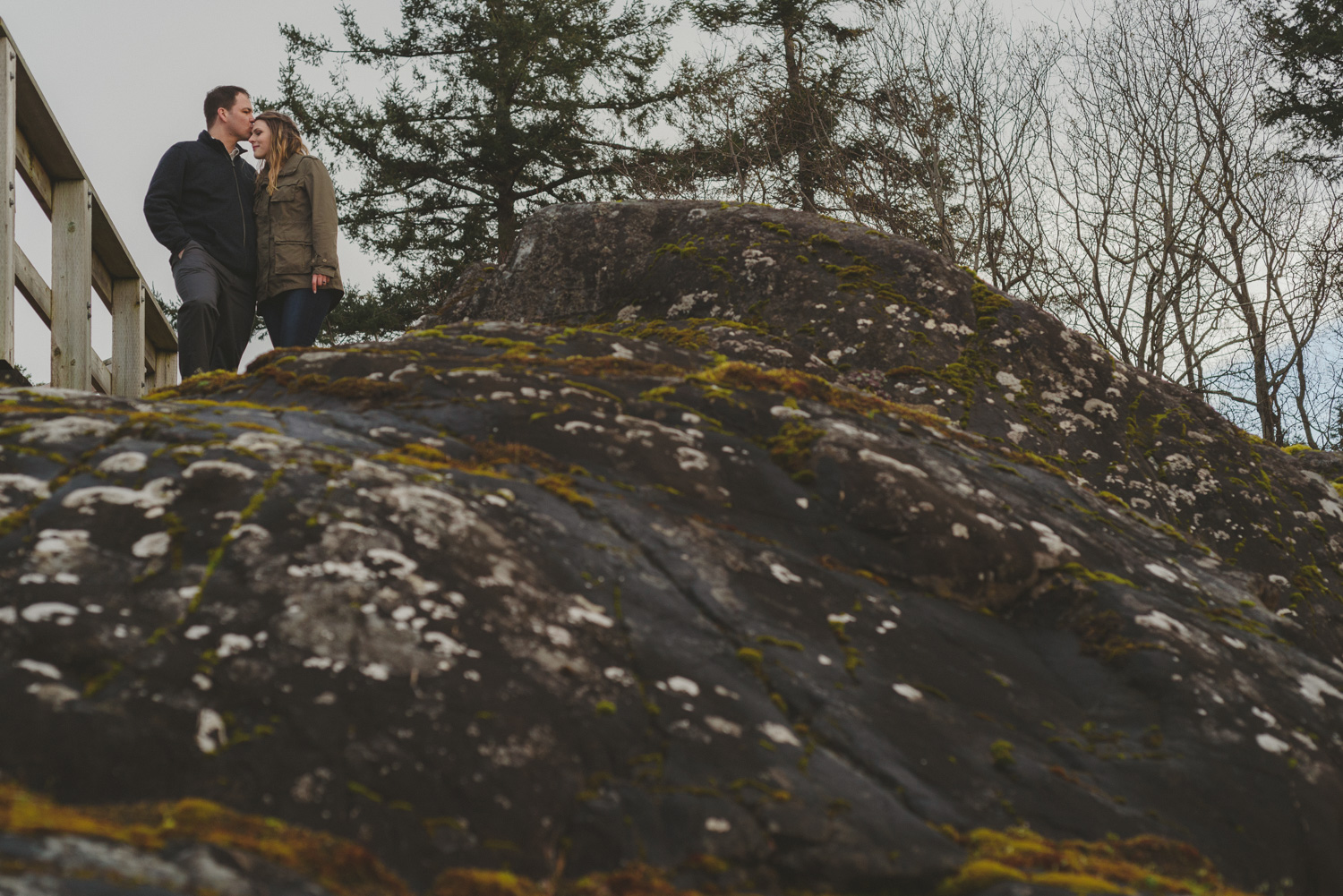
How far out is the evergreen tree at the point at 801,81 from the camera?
19.9 meters

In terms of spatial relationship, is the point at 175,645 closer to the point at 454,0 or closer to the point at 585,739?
the point at 585,739

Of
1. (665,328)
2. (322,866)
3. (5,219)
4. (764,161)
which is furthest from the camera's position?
(764,161)

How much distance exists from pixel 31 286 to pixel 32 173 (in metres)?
0.78

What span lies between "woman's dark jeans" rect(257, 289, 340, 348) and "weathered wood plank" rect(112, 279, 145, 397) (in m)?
1.77

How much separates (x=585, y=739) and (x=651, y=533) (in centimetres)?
110

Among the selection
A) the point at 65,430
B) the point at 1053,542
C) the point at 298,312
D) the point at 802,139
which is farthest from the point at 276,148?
the point at 802,139

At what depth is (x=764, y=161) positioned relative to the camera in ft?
66.0

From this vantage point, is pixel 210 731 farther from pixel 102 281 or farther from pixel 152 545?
pixel 102 281

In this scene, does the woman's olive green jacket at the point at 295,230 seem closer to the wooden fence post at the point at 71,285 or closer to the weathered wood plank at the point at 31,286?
the wooden fence post at the point at 71,285

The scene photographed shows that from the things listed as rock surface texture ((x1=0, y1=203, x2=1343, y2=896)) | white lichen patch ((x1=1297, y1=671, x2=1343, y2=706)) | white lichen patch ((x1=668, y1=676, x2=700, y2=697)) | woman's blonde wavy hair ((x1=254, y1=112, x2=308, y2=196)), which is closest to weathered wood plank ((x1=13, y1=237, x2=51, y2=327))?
woman's blonde wavy hair ((x1=254, y1=112, x2=308, y2=196))

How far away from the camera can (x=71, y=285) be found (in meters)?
6.41

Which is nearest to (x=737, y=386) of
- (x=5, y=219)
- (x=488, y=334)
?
(x=488, y=334)

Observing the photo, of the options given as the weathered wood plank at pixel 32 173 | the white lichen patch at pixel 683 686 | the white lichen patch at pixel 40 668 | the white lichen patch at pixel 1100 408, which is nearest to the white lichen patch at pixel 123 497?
the white lichen patch at pixel 40 668

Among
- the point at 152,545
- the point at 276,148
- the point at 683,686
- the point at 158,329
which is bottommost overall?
the point at 683,686
